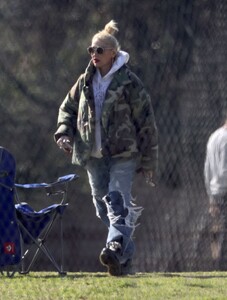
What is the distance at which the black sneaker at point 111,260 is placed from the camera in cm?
813

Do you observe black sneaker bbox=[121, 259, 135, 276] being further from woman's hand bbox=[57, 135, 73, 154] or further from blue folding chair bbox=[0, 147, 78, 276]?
woman's hand bbox=[57, 135, 73, 154]

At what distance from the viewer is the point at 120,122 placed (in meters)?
8.27

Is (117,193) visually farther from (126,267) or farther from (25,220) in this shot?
(25,220)

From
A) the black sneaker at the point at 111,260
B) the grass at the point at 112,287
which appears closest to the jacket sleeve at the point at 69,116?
the black sneaker at the point at 111,260

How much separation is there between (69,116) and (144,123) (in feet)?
1.76

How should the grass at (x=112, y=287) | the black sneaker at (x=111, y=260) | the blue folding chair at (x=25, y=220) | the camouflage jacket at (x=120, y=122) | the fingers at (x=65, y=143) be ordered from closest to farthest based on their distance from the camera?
the grass at (x=112, y=287) < the black sneaker at (x=111, y=260) < the camouflage jacket at (x=120, y=122) < the fingers at (x=65, y=143) < the blue folding chair at (x=25, y=220)

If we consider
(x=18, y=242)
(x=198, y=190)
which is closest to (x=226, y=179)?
(x=198, y=190)

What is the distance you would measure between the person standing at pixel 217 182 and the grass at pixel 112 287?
7.31 feet

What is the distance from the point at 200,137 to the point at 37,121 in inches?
62.0

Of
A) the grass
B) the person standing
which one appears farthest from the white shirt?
the grass

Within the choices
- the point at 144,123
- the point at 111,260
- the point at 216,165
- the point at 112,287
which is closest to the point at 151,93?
the point at 216,165

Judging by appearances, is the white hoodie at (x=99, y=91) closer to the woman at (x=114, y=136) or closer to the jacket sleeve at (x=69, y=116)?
the woman at (x=114, y=136)

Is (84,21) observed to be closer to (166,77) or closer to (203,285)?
(166,77)

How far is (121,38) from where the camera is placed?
35.7ft
